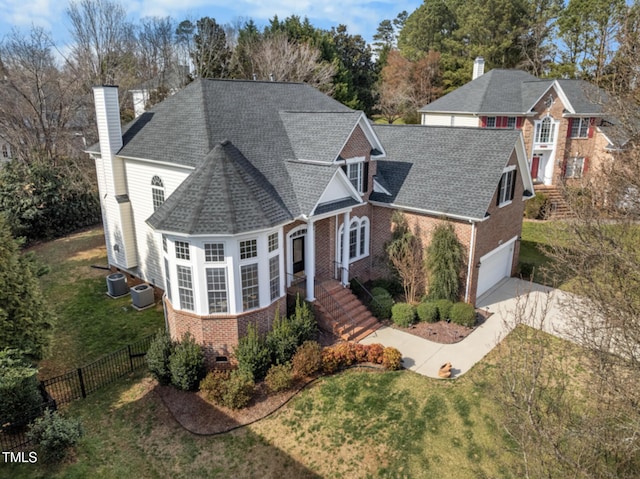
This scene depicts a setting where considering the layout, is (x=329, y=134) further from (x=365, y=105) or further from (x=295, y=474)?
(x=365, y=105)

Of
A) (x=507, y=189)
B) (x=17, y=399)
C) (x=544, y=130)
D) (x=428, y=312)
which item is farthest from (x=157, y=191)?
(x=544, y=130)

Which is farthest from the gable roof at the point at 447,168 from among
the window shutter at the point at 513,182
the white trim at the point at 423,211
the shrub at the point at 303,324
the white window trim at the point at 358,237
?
the shrub at the point at 303,324

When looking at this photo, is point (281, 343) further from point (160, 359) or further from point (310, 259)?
point (160, 359)

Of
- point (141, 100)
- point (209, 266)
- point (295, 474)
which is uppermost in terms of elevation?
point (141, 100)

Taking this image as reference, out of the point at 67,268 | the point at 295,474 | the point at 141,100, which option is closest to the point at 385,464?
the point at 295,474

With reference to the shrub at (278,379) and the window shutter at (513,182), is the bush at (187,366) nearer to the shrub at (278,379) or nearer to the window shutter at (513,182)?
the shrub at (278,379)
